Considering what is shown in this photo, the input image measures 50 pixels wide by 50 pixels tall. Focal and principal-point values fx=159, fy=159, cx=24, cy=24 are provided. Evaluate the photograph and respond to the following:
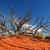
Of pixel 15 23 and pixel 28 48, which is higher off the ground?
pixel 15 23

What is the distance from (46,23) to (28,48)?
1421 cm

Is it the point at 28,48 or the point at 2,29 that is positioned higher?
the point at 2,29

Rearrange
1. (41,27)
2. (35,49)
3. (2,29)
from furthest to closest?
(41,27)
(2,29)
(35,49)

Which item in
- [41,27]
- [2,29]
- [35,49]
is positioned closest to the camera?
[35,49]

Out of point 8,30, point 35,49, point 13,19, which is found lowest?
point 35,49

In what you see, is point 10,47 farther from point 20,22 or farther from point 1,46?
point 20,22

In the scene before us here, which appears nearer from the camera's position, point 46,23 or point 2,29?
point 2,29

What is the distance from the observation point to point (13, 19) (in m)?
23.6

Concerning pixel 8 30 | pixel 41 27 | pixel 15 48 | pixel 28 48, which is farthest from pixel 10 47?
pixel 41 27

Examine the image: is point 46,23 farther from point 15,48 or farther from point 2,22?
point 15,48

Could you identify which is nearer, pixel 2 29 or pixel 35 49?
pixel 35 49

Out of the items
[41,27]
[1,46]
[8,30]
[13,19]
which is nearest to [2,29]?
[8,30]

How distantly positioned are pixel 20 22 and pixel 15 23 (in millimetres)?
750

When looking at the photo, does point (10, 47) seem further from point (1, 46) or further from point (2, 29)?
point (2, 29)
